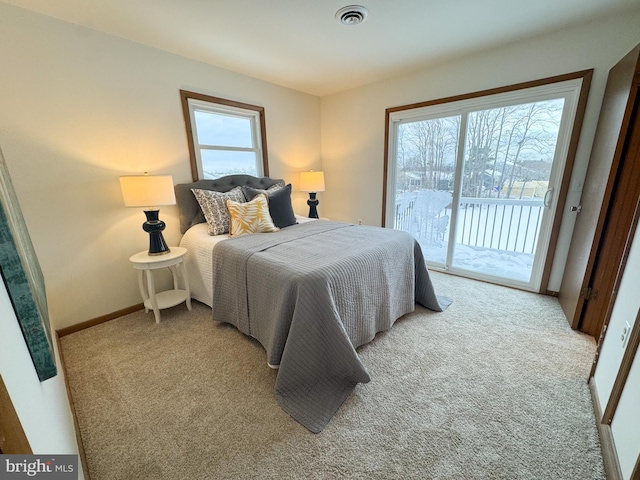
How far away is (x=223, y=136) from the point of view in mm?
3004

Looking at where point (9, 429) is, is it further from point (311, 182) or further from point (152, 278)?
point (311, 182)

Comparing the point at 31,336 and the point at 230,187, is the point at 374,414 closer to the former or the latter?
the point at 31,336

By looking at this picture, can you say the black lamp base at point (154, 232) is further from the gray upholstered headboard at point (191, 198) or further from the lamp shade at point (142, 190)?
the gray upholstered headboard at point (191, 198)

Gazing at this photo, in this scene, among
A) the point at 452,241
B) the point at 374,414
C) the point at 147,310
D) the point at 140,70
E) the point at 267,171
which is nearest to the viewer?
the point at 374,414

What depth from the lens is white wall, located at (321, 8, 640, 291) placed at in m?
2.08

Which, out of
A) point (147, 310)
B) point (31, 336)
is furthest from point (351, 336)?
point (147, 310)

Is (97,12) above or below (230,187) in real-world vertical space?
above

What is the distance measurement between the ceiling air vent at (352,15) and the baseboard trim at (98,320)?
3039 millimetres

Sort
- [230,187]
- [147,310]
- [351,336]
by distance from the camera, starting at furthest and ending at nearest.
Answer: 1. [230,187]
2. [147,310]
3. [351,336]

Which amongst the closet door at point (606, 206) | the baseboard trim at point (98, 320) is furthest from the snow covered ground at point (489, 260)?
the baseboard trim at point (98, 320)

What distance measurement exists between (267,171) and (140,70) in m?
1.55

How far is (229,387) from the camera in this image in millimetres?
1564

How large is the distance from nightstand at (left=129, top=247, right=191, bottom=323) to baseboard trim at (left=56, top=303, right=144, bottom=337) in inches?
4.1

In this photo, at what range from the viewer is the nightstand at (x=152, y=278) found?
212 centimetres
